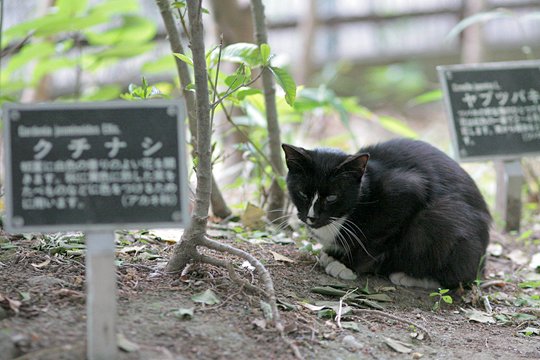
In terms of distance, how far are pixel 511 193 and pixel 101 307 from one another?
3.10 m

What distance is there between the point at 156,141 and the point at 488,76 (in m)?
2.86

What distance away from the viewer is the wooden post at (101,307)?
180 centimetres

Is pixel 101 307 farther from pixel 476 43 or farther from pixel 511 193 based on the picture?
pixel 476 43

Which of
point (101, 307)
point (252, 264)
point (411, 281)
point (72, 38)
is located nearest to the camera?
point (101, 307)

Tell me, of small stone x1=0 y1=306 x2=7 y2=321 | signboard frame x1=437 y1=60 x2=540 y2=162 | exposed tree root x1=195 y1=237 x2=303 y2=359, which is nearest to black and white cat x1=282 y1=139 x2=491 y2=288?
exposed tree root x1=195 y1=237 x2=303 y2=359

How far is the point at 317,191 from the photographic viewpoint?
9.47ft

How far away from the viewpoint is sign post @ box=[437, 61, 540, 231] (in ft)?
13.1

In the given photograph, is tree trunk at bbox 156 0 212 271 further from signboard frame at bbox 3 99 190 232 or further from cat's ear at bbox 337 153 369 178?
cat's ear at bbox 337 153 369 178

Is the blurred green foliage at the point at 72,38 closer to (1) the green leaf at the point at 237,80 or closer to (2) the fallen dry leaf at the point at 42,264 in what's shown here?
(2) the fallen dry leaf at the point at 42,264

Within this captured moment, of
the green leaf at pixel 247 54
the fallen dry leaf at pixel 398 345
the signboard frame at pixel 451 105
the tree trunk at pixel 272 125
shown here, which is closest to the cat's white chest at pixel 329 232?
the tree trunk at pixel 272 125

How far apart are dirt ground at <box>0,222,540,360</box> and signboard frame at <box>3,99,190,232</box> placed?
1.18ft

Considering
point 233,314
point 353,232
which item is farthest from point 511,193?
point 233,314

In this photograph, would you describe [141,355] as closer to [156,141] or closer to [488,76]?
[156,141]

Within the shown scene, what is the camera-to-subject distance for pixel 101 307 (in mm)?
1805
